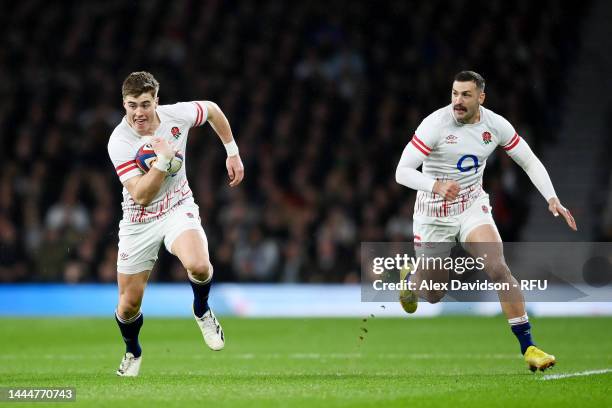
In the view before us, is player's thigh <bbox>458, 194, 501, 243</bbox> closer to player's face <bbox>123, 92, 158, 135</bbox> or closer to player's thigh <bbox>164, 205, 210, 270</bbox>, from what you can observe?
player's thigh <bbox>164, 205, 210, 270</bbox>

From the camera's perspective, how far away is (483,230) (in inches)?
394

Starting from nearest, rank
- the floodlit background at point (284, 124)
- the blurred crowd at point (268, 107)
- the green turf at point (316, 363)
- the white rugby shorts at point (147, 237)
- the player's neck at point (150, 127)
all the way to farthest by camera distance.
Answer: the green turf at point (316, 363)
the player's neck at point (150, 127)
the white rugby shorts at point (147, 237)
the floodlit background at point (284, 124)
the blurred crowd at point (268, 107)

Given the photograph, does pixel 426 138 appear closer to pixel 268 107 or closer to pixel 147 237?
pixel 147 237

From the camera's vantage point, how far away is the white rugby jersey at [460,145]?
1000 cm

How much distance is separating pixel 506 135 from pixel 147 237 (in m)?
3.24

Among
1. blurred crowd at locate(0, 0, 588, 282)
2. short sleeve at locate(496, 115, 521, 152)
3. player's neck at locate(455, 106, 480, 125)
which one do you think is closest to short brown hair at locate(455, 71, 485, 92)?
player's neck at locate(455, 106, 480, 125)

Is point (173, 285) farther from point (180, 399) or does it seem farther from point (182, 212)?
point (180, 399)

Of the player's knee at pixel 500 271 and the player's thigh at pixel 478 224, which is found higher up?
the player's thigh at pixel 478 224

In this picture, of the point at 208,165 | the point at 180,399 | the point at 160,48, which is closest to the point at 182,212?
the point at 180,399

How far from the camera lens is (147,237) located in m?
9.71

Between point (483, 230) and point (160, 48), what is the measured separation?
14.0 meters

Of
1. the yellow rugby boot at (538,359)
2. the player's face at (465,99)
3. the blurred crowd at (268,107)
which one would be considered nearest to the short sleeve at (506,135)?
the player's face at (465,99)

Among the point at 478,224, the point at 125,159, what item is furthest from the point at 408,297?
the point at 125,159

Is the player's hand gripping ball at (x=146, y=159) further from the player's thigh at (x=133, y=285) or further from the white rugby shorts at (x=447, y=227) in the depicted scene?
the white rugby shorts at (x=447, y=227)
